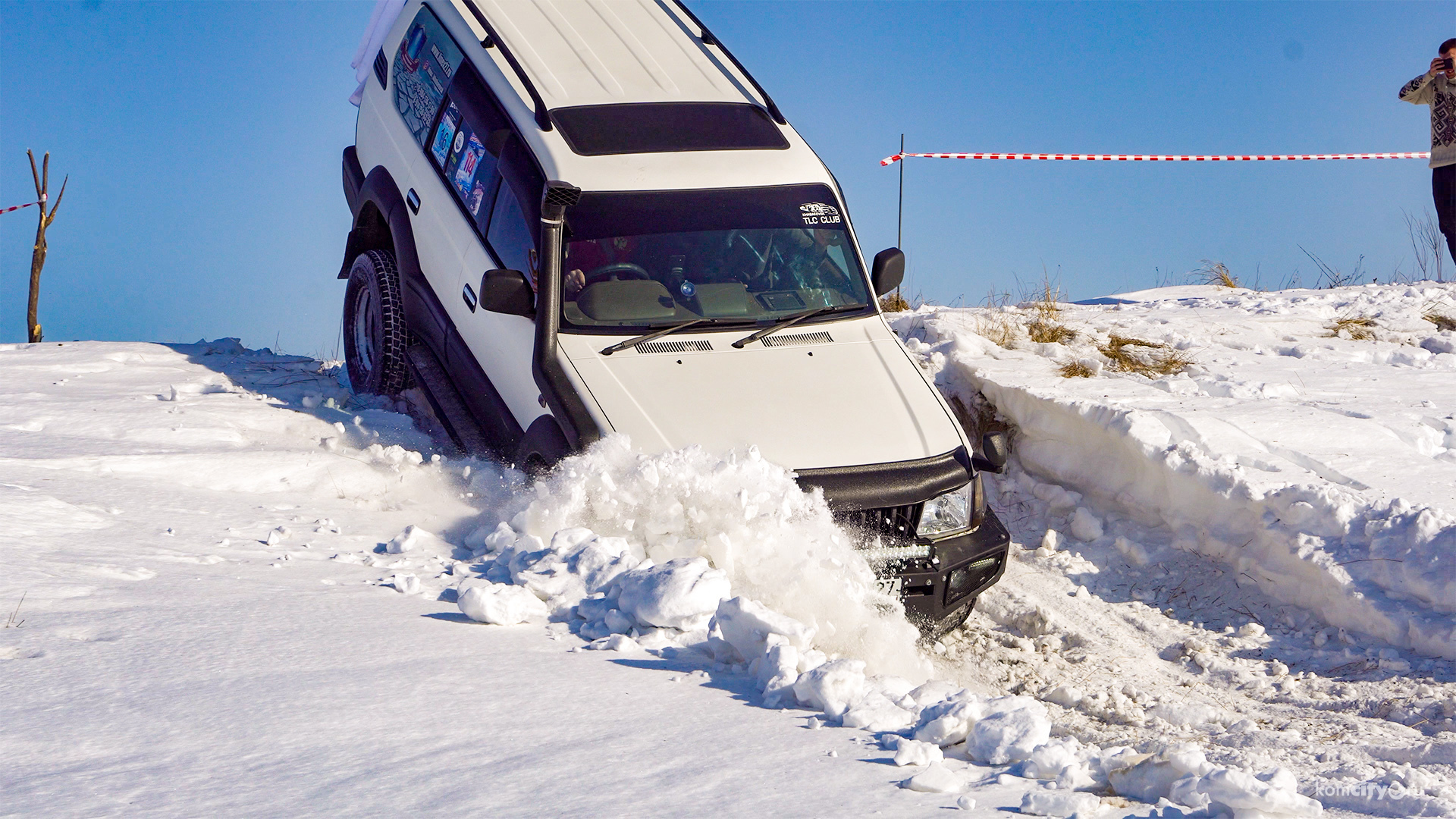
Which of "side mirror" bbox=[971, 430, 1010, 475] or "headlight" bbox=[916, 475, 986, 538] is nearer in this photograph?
"headlight" bbox=[916, 475, 986, 538]

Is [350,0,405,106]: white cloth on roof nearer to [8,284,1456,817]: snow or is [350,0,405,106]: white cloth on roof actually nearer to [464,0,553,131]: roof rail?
[464,0,553,131]: roof rail

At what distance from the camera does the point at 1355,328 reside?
343 inches

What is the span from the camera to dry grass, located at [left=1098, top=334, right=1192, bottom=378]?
24.5 ft

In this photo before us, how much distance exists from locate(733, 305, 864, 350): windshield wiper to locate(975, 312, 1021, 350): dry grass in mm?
2939

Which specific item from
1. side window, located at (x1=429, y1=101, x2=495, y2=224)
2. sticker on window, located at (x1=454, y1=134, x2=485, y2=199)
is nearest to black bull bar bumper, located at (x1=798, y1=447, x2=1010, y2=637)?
side window, located at (x1=429, y1=101, x2=495, y2=224)

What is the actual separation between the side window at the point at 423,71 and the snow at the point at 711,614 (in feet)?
5.91

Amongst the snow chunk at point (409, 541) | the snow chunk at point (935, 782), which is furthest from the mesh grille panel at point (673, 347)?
the snow chunk at point (935, 782)

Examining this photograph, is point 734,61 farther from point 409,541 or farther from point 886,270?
point 409,541

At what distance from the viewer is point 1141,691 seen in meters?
4.23

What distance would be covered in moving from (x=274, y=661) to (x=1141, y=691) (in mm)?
3157

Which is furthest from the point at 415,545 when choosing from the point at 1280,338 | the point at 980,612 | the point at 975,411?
the point at 1280,338

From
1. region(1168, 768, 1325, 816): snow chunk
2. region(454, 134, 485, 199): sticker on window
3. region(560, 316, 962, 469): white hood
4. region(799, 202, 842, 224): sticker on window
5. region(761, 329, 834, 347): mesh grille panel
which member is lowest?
region(1168, 768, 1325, 816): snow chunk

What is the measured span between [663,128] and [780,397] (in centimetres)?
182

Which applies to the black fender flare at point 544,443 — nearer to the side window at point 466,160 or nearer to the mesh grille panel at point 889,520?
the mesh grille panel at point 889,520
